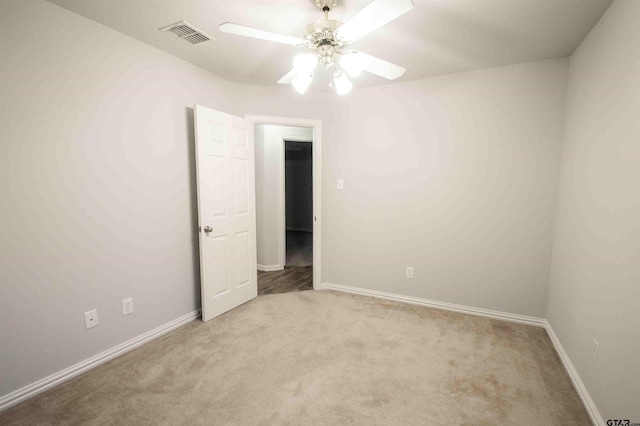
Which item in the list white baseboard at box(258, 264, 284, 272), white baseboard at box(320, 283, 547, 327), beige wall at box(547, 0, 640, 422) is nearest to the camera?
beige wall at box(547, 0, 640, 422)

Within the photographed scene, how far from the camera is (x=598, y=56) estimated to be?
1903 millimetres

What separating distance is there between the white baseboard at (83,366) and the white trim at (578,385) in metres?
2.98

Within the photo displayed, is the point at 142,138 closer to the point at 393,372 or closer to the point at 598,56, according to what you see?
the point at 393,372

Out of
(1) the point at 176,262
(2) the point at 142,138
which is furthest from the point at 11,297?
(2) the point at 142,138

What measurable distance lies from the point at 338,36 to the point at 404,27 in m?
0.74

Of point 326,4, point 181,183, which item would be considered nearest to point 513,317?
point 326,4

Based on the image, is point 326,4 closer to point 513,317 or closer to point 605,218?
point 605,218

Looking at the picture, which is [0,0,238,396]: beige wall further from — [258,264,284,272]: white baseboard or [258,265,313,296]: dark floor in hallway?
[258,264,284,272]: white baseboard

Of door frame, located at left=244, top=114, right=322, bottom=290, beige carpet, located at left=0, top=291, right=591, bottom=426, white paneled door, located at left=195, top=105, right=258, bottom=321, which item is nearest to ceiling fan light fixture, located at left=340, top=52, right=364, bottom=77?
white paneled door, located at left=195, top=105, right=258, bottom=321

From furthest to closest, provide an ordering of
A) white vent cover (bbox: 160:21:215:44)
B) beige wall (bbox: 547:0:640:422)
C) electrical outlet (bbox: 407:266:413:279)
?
1. electrical outlet (bbox: 407:266:413:279)
2. white vent cover (bbox: 160:21:215:44)
3. beige wall (bbox: 547:0:640:422)

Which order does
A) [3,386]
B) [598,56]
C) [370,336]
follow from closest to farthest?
[3,386]
[598,56]
[370,336]

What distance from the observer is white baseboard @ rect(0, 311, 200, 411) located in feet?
5.56

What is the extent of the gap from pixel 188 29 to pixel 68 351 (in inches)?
92.7

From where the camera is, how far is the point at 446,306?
305cm
